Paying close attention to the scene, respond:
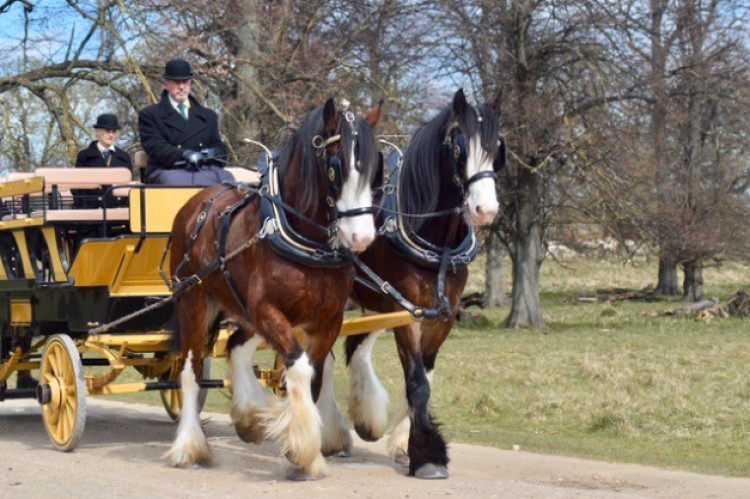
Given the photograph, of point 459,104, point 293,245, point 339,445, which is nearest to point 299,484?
point 339,445

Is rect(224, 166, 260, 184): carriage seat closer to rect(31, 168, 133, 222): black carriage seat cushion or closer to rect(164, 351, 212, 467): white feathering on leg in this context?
rect(31, 168, 133, 222): black carriage seat cushion

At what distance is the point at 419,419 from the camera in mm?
8078

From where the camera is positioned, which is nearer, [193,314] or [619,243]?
[193,314]

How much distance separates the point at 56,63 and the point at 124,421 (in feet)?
23.8

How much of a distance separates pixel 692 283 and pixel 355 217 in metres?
27.4

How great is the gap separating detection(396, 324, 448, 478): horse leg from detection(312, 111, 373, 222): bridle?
1.04 meters

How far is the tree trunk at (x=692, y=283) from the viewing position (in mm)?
31964

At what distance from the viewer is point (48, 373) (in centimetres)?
963

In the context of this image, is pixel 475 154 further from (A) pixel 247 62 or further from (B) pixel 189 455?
(A) pixel 247 62

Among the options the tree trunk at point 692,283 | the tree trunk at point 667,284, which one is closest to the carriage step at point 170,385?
the tree trunk at point 692,283

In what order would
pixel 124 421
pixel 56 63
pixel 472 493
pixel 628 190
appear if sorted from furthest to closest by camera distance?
pixel 628 190 < pixel 56 63 < pixel 124 421 < pixel 472 493

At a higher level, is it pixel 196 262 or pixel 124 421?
pixel 196 262

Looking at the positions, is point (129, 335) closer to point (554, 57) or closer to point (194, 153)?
point (194, 153)

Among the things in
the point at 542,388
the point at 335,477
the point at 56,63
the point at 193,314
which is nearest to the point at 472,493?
the point at 335,477
